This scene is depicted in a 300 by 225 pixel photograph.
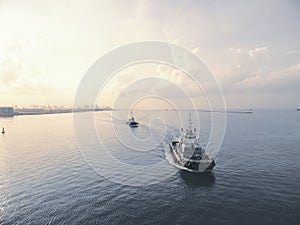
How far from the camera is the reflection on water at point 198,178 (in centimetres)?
5077

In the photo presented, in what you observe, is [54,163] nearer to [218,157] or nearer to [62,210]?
[62,210]

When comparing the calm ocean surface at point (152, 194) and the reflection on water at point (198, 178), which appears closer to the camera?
the calm ocean surface at point (152, 194)

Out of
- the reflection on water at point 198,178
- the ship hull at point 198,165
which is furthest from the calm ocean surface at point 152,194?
the ship hull at point 198,165

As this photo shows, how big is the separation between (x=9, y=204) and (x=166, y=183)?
119 feet

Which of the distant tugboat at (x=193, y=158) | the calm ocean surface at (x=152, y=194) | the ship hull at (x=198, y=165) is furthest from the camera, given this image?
the distant tugboat at (x=193, y=158)

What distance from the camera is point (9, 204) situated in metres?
39.5

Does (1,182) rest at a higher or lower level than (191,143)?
lower

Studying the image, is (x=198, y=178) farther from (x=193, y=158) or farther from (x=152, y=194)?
(x=152, y=194)

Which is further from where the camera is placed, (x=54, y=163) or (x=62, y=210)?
(x=54, y=163)

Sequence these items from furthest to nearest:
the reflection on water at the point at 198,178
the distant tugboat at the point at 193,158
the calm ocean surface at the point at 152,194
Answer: the distant tugboat at the point at 193,158 < the reflection on water at the point at 198,178 < the calm ocean surface at the point at 152,194

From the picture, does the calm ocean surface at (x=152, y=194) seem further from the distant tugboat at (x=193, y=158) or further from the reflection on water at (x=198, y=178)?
the distant tugboat at (x=193, y=158)

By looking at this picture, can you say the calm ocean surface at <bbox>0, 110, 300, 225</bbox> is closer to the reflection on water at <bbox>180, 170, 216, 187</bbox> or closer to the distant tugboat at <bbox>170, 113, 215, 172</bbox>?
the reflection on water at <bbox>180, 170, 216, 187</bbox>

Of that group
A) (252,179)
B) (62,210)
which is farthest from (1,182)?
(252,179)

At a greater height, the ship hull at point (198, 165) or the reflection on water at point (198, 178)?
the ship hull at point (198, 165)
